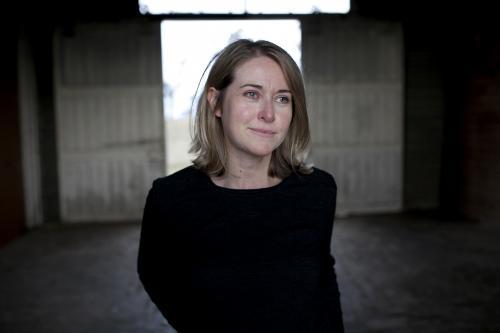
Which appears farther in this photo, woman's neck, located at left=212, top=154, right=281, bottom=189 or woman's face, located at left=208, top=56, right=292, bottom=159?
woman's neck, located at left=212, top=154, right=281, bottom=189

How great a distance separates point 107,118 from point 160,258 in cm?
615

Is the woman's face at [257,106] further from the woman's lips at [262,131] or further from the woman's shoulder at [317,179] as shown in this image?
the woman's shoulder at [317,179]

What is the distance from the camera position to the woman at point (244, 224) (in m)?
1.36

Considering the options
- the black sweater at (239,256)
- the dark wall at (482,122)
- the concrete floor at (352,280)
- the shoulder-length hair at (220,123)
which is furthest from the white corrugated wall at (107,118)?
the black sweater at (239,256)

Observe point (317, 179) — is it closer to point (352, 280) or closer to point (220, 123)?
point (220, 123)

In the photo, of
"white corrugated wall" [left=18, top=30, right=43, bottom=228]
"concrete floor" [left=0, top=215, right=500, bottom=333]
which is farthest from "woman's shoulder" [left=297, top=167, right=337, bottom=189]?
"white corrugated wall" [left=18, top=30, right=43, bottom=228]

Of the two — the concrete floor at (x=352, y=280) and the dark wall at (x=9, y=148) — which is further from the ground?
the dark wall at (x=9, y=148)

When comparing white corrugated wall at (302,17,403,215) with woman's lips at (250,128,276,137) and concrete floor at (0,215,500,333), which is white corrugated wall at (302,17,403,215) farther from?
woman's lips at (250,128,276,137)

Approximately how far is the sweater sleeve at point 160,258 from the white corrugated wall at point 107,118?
599cm

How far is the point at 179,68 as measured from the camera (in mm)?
16578

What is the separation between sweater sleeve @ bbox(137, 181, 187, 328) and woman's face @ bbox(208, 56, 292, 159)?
0.30m

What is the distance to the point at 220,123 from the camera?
1604 mm

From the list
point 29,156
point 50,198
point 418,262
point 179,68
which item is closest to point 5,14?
point 29,156

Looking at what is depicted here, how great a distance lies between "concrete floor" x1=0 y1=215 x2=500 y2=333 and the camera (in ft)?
12.2
